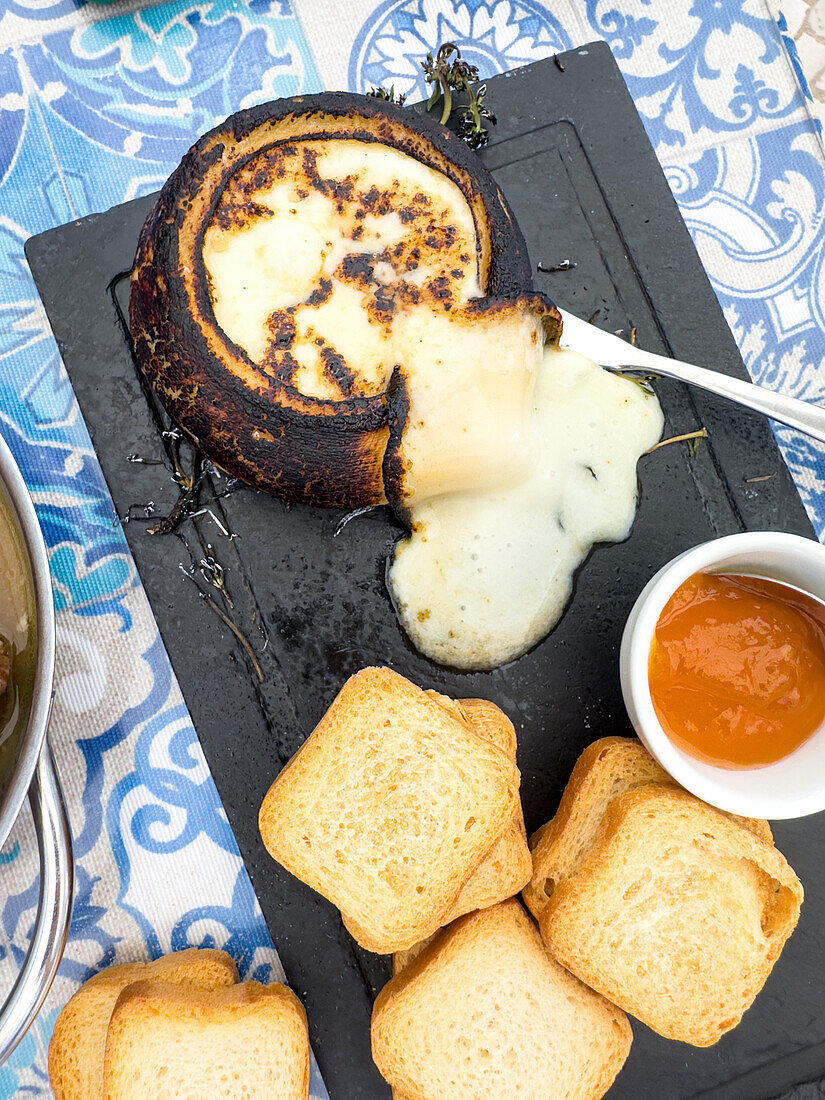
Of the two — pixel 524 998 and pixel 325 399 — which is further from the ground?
pixel 325 399

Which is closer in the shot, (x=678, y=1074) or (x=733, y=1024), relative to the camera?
(x=733, y=1024)

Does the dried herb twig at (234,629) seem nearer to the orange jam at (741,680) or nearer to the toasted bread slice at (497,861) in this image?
the toasted bread slice at (497,861)

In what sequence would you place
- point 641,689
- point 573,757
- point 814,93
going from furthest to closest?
point 814,93, point 573,757, point 641,689

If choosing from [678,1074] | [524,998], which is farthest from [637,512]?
[678,1074]

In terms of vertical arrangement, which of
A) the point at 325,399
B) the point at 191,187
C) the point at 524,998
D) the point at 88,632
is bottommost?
the point at 524,998

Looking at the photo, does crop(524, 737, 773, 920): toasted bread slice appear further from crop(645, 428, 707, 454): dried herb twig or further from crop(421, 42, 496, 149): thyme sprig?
crop(421, 42, 496, 149): thyme sprig

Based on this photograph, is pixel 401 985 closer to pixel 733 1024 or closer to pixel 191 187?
pixel 733 1024

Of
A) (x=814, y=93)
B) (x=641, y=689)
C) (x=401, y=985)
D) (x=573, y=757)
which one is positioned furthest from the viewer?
(x=814, y=93)
